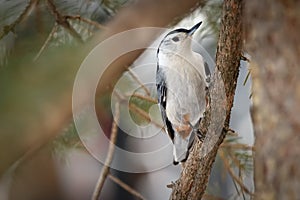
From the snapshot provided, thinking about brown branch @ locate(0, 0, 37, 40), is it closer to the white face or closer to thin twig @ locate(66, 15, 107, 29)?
thin twig @ locate(66, 15, 107, 29)

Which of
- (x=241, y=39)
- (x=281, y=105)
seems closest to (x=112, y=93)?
(x=241, y=39)

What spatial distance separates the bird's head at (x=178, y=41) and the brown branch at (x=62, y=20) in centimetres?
10

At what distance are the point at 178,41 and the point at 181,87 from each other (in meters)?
0.05

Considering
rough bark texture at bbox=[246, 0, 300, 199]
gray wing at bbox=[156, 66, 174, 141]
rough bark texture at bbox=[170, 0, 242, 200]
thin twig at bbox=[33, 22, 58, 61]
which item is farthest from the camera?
gray wing at bbox=[156, 66, 174, 141]

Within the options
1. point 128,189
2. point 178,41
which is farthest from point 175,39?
point 128,189

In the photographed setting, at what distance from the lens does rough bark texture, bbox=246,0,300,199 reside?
1.19 feet

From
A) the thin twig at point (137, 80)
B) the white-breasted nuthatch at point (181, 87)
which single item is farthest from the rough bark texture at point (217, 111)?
the thin twig at point (137, 80)

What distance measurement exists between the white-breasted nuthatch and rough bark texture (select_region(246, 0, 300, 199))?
0.23 m

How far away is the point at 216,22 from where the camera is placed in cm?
74

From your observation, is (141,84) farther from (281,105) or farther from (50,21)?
(281,105)

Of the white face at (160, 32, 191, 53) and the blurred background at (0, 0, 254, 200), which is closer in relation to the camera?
the blurred background at (0, 0, 254, 200)

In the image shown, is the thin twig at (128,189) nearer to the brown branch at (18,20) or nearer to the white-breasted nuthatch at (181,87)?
the white-breasted nuthatch at (181,87)

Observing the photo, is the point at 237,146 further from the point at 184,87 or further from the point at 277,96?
the point at 277,96

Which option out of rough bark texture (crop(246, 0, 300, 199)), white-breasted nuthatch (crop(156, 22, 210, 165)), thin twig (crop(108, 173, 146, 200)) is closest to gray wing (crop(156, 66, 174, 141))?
white-breasted nuthatch (crop(156, 22, 210, 165))
